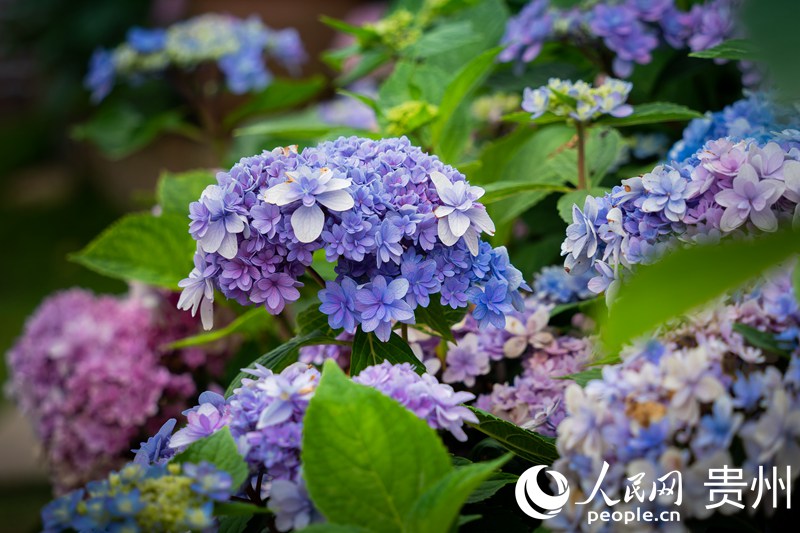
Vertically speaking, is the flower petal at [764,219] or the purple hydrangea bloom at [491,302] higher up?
the flower petal at [764,219]

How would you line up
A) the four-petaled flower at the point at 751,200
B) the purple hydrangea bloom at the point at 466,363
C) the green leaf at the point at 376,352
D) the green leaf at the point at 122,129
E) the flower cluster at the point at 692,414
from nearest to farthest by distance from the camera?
the flower cluster at the point at 692,414, the four-petaled flower at the point at 751,200, the green leaf at the point at 376,352, the purple hydrangea bloom at the point at 466,363, the green leaf at the point at 122,129

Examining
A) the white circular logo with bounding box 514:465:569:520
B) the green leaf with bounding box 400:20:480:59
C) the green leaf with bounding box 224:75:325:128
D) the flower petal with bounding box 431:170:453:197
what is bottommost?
the green leaf with bounding box 224:75:325:128

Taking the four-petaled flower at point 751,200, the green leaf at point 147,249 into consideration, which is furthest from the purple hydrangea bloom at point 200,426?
the green leaf at point 147,249

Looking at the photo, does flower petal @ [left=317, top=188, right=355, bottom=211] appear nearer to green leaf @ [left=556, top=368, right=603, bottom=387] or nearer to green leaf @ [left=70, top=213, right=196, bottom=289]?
green leaf @ [left=556, top=368, right=603, bottom=387]

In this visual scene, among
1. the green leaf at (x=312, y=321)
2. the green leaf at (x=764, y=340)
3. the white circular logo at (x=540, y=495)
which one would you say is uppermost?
the green leaf at (x=764, y=340)

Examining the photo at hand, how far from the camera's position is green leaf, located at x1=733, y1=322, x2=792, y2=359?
2.09 ft

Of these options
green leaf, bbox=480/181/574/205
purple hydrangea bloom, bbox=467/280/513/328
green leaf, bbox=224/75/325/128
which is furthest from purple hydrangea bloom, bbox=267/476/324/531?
green leaf, bbox=224/75/325/128

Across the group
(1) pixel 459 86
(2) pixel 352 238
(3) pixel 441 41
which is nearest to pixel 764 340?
(2) pixel 352 238

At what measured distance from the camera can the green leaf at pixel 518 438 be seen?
29.7 inches

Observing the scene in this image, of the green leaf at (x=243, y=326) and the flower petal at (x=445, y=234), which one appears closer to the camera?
the flower petal at (x=445, y=234)

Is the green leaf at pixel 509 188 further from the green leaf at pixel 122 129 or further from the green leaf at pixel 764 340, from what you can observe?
the green leaf at pixel 122 129

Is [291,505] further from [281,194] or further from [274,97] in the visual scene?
[274,97]

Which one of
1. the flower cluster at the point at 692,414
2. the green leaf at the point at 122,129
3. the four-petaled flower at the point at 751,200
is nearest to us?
the flower cluster at the point at 692,414

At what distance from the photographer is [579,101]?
975 millimetres
